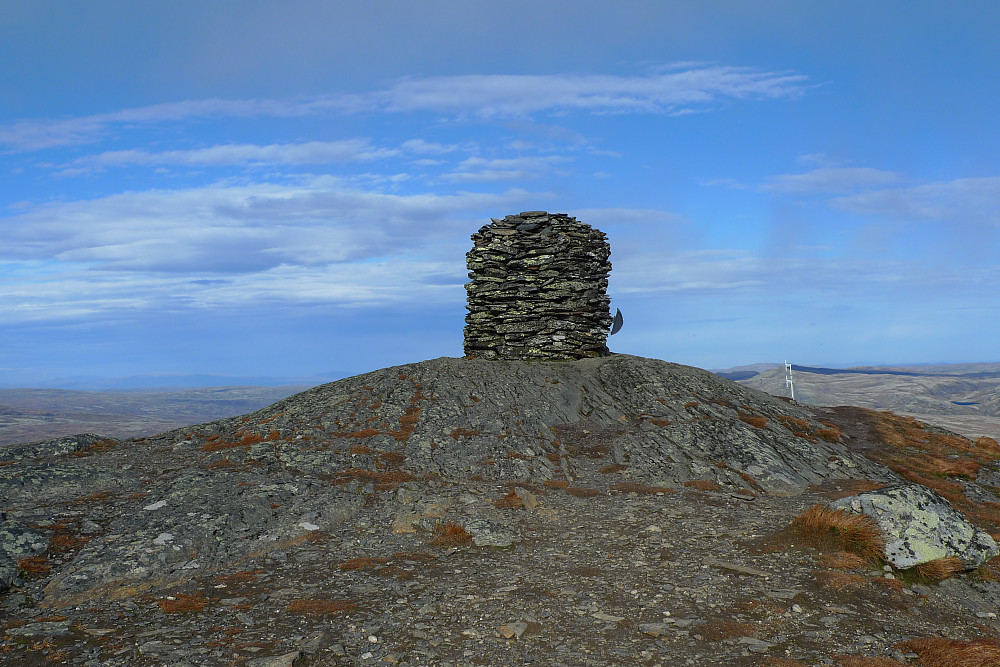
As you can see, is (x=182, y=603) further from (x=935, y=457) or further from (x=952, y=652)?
(x=935, y=457)

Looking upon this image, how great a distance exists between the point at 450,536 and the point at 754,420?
19.5m

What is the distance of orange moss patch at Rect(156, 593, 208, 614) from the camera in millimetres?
12938

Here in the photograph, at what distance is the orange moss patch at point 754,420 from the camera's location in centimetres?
2964

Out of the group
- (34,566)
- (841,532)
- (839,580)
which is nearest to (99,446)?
(34,566)

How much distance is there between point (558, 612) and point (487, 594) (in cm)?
186

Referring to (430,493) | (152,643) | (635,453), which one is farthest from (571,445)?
(152,643)

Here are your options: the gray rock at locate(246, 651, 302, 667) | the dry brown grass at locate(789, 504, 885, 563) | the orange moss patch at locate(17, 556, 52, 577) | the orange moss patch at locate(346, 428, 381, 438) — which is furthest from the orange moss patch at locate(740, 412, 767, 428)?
the orange moss patch at locate(17, 556, 52, 577)

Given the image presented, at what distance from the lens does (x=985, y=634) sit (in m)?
12.3

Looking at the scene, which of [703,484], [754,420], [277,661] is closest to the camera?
[277,661]

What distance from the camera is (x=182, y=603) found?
13188 mm

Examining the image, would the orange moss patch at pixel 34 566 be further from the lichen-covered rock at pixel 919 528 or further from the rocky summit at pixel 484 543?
the lichen-covered rock at pixel 919 528

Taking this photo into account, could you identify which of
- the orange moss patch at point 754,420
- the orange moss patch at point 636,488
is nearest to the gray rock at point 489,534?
the orange moss patch at point 636,488

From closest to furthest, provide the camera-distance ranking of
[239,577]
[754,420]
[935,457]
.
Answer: [239,577] → [754,420] → [935,457]

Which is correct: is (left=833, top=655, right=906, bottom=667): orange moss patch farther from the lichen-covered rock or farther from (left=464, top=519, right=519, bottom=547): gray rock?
(left=464, top=519, right=519, bottom=547): gray rock
